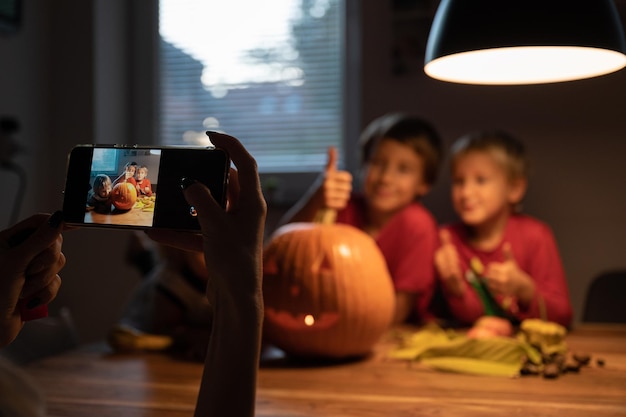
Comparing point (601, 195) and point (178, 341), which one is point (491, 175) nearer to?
point (601, 195)

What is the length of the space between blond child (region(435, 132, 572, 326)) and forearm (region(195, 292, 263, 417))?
3.04 ft

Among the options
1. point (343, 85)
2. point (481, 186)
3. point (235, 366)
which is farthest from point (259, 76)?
point (235, 366)

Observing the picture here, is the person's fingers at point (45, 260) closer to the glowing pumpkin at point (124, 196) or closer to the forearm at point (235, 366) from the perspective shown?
the glowing pumpkin at point (124, 196)

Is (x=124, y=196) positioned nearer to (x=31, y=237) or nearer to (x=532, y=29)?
(x=31, y=237)

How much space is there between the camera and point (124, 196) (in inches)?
28.6

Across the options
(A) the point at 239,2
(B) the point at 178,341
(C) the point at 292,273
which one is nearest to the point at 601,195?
(C) the point at 292,273

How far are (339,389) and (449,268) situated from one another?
2.00 ft

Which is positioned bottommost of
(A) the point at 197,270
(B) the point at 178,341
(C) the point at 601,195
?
(B) the point at 178,341

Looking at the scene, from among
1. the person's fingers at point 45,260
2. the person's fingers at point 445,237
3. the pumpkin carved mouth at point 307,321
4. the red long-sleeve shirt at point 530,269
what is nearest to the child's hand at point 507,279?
the red long-sleeve shirt at point 530,269

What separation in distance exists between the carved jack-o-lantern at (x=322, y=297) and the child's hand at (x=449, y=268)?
36 centimetres

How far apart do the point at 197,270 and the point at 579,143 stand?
1068 mm

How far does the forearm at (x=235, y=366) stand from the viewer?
2.19 ft

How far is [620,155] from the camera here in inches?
71.6

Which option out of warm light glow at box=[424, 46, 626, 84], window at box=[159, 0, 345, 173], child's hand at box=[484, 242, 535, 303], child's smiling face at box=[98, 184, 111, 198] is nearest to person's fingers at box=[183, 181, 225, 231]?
child's smiling face at box=[98, 184, 111, 198]
